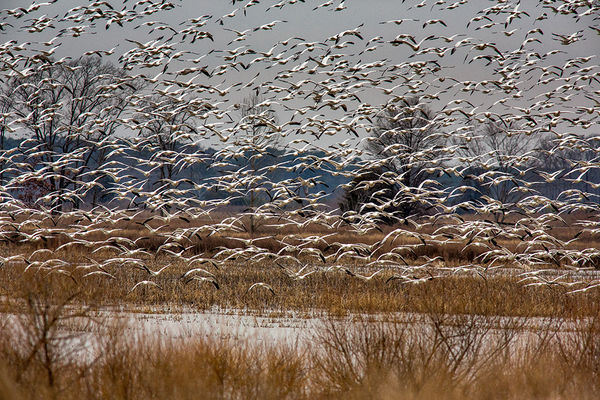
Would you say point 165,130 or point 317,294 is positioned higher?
point 165,130

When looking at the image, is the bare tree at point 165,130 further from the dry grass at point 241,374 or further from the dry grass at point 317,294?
the dry grass at point 241,374

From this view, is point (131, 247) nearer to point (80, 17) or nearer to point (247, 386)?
point (80, 17)

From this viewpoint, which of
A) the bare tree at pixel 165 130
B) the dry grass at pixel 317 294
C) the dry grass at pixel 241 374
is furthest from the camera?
the bare tree at pixel 165 130

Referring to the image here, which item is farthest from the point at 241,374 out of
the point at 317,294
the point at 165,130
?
the point at 165,130

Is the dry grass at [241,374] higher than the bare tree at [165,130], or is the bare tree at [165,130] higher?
the bare tree at [165,130]

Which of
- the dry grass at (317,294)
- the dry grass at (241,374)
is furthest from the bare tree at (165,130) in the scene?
the dry grass at (241,374)

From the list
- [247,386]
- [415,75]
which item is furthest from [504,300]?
[247,386]

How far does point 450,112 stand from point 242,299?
40.7 feet

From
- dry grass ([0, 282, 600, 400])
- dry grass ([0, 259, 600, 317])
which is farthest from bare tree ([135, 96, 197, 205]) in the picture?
dry grass ([0, 282, 600, 400])

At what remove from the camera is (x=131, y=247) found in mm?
37156

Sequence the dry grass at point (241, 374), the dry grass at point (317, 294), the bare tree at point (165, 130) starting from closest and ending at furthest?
the dry grass at point (241, 374) → the dry grass at point (317, 294) → the bare tree at point (165, 130)

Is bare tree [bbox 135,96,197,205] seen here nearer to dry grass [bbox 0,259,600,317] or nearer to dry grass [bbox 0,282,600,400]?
dry grass [bbox 0,259,600,317]

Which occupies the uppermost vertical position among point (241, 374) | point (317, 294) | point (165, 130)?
point (165, 130)

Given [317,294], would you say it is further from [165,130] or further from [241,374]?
[165,130]
